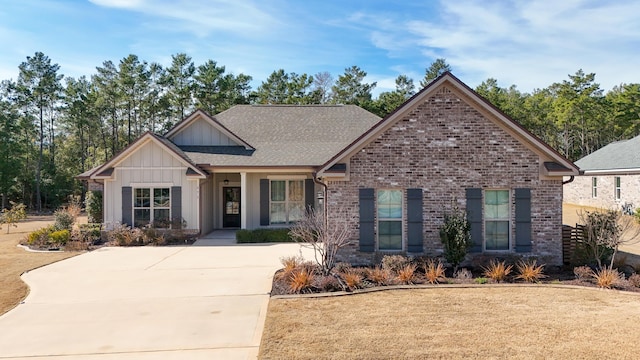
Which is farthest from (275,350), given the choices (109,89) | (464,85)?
(109,89)

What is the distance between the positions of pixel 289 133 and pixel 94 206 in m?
9.96

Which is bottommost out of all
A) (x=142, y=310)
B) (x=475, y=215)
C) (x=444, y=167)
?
(x=142, y=310)

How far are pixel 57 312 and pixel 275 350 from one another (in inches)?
191

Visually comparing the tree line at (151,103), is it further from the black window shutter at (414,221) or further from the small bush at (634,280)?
the small bush at (634,280)

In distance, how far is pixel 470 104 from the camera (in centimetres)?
1151

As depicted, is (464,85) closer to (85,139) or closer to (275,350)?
(275,350)

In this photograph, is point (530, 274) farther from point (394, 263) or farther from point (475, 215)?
point (394, 263)

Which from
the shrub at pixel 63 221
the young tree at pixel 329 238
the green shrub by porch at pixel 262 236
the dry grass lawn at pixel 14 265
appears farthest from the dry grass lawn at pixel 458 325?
the shrub at pixel 63 221

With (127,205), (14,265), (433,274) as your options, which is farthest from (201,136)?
(433,274)

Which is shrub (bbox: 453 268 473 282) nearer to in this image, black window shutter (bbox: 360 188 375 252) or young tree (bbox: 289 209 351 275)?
black window shutter (bbox: 360 188 375 252)

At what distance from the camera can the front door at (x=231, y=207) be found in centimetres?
2033

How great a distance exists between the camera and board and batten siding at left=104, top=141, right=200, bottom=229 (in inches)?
668

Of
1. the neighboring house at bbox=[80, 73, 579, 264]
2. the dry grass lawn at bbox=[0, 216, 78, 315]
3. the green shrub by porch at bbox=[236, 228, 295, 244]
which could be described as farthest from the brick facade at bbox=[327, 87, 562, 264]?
the dry grass lawn at bbox=[0, 216, 78, 315]

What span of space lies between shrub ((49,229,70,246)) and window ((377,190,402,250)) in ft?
39.9
